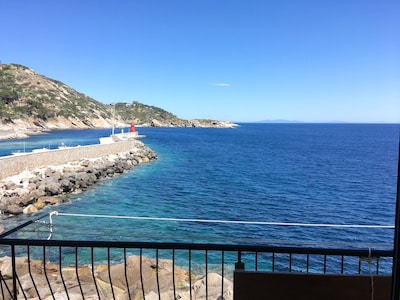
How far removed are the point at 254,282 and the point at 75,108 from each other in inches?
3825

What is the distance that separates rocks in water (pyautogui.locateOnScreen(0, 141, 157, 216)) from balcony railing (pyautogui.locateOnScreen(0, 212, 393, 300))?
14.6ft

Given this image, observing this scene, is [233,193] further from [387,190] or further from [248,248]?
[248,248]

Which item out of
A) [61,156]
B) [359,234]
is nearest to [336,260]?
[359,234]

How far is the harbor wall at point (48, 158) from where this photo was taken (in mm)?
17469

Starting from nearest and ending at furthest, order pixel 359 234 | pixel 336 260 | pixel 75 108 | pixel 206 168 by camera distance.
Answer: pixel 336 260, pixel 359 234, pixel 206 168, pixel 75 108

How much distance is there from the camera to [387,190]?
22.8 metres

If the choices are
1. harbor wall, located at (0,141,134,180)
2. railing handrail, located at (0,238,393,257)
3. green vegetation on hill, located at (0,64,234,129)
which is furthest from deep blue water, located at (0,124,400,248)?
green vegetation on hill, located at (0,64,234,129)

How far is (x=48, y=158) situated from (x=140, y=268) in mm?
20980

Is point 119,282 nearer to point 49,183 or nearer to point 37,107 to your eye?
point 49,183

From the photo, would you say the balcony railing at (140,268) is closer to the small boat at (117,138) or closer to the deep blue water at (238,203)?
the deep blue water at (238,203)

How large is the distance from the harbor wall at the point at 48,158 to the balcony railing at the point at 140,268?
845 cm

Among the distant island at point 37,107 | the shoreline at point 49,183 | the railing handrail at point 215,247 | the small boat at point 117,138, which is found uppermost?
the distant island at point 37,107

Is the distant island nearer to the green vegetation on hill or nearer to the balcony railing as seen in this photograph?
the green vegetation on hill

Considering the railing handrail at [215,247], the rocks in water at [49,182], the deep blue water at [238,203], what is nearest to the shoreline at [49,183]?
the rocks in water at [49,182]
